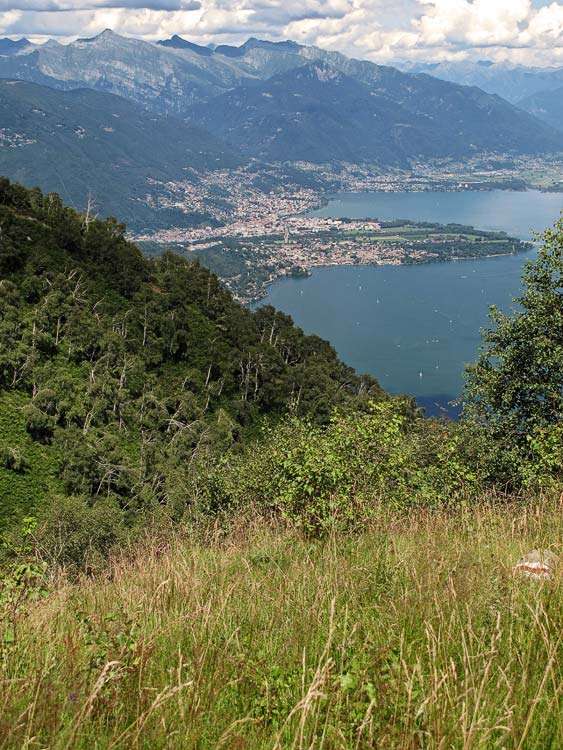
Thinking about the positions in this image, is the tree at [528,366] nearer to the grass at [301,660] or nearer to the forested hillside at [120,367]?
the grass at [301,660]

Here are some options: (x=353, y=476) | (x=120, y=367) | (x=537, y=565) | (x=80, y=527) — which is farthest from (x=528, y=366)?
(x=120, y=367)

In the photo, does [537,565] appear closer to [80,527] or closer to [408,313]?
[80,527]

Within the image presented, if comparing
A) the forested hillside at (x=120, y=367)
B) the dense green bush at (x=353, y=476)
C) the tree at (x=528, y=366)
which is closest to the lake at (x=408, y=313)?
the forested hillside at (x=120, y=367)

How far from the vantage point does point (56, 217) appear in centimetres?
3944

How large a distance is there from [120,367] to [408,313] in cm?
7597

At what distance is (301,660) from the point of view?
233 cm

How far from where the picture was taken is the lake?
74.2 meters

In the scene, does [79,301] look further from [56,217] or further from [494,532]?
[494,532]

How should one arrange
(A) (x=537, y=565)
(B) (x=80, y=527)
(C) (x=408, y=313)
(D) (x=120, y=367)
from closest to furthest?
(A) (x=537, y=565)
(B) (x=80, y=527)
(D) (x=120, y=367)
(C) (x=408, y=313)

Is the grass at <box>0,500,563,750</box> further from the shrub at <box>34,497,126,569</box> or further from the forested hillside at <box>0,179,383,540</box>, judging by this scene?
the forested hillside at <box>0,179,383,540</box>

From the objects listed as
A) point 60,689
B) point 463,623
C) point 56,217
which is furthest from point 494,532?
point 56,217

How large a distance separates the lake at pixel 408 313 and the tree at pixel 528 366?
47955 mm

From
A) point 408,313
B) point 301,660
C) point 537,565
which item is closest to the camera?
point 301,660

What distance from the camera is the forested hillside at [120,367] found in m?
22.3
